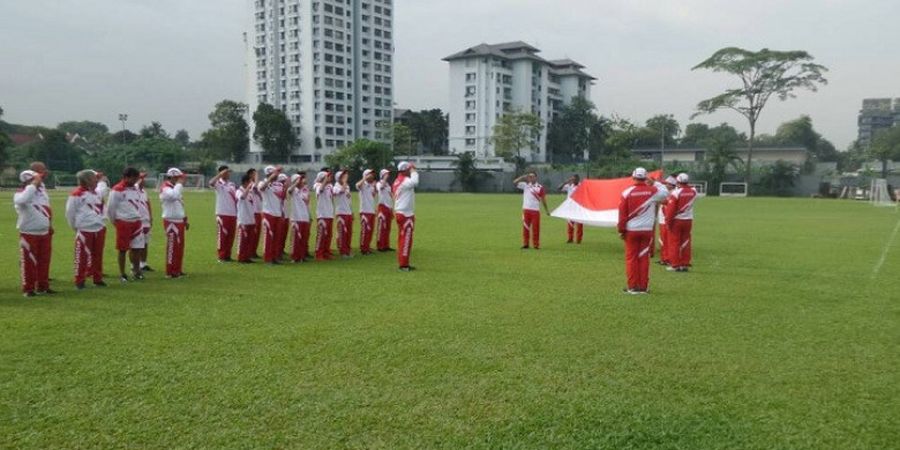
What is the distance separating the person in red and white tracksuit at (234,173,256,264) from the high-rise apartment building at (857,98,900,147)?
148567 millimetres

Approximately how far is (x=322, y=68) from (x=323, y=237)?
88.0m

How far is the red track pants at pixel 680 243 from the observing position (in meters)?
12.2

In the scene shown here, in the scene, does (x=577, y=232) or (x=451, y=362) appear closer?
(x=451, y=362)

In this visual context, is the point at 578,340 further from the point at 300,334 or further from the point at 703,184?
the point at 703,184

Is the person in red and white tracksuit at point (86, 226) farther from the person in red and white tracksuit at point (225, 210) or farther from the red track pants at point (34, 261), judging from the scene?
the person in red and white tracksuit at point (225, 210)

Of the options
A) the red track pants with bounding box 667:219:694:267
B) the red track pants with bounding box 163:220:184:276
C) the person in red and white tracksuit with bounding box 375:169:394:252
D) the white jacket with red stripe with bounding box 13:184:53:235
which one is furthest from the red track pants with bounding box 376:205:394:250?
the white jacket with red stripe with bounding box 13:184:53:235

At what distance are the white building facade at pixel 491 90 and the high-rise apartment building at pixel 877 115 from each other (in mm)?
77949

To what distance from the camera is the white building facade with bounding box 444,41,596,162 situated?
94.7m

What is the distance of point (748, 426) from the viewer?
466 centimetres

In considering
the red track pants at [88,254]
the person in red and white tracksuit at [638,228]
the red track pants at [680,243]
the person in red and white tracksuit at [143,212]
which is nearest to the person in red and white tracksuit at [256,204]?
the person in red and white tracksuit at [143,212]

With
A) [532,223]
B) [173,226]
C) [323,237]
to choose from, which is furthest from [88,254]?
[532,223]

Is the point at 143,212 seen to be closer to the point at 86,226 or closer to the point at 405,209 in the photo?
the point at 86,226

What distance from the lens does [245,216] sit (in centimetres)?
1284

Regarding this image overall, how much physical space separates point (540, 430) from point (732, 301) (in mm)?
5695
